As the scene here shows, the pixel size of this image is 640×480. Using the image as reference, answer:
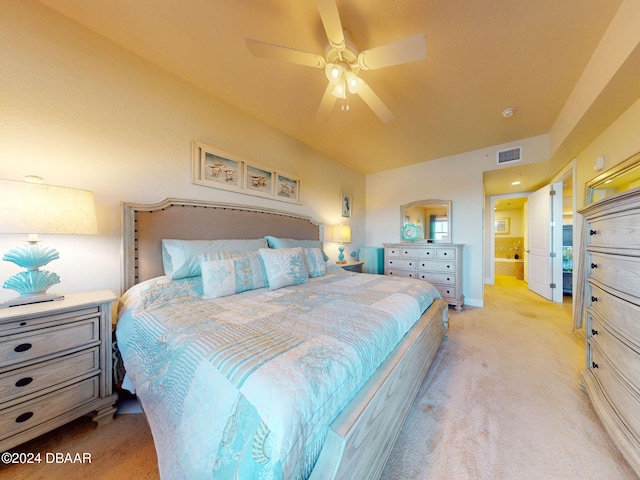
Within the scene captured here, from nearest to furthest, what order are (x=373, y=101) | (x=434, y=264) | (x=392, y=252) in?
1. (x=373, y=101)
2. (x=434, y=264)
3. (x=392, y=252)

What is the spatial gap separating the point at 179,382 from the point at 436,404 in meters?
1.56

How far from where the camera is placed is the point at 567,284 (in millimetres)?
4062

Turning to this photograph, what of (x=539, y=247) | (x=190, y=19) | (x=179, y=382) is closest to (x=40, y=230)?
(x=179, y=382)

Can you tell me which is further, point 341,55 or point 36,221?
point 341,55

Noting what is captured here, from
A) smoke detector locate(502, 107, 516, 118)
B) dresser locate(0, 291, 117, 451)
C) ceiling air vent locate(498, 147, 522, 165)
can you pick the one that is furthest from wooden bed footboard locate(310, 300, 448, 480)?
ceiling air vent locate(498, 147, 522, 165)

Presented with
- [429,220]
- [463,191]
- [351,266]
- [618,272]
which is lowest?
[351,266]

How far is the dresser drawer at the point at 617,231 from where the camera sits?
41.2 inches

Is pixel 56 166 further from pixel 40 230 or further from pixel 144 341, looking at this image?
pixel 144 341

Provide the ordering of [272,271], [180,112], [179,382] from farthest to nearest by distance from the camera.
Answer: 1. [180,112]
2. [272,271]
3. [179,382]

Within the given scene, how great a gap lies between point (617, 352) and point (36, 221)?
3.16 metres

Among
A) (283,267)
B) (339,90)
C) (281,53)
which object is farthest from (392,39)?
(283,267)

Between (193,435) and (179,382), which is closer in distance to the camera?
(193,435)

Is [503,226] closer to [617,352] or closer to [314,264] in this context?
[617,352]

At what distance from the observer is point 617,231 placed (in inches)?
46.0
